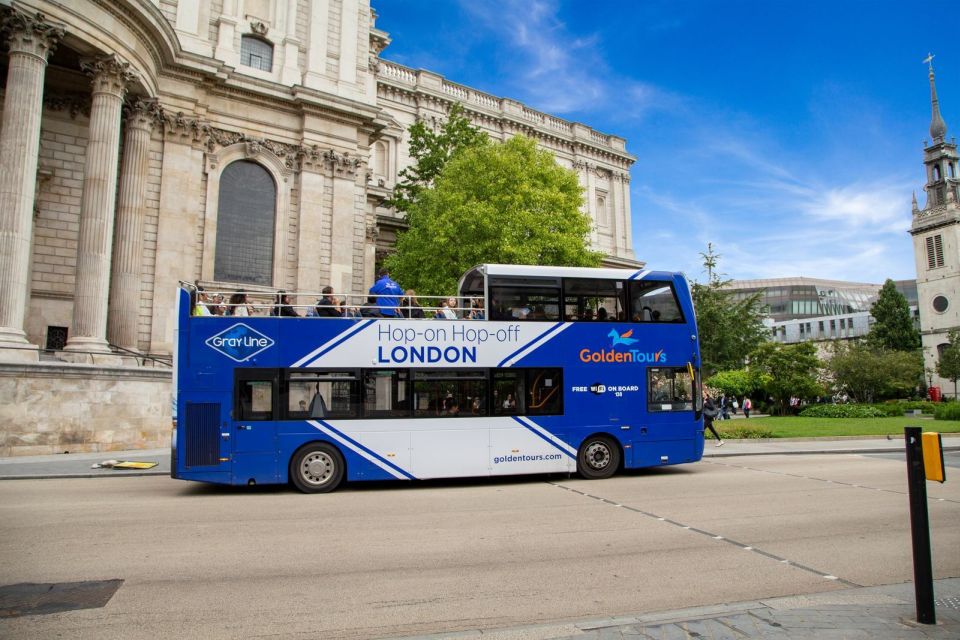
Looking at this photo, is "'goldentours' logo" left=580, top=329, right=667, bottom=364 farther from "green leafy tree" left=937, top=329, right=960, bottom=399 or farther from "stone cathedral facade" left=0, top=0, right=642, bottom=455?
"green leafy tree" left=937, top=329, right=960, bottom=399

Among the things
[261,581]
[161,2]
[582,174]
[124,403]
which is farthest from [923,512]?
[582,174]

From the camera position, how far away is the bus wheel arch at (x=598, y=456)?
1332 centimetres

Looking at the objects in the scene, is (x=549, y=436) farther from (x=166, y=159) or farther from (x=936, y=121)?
(x=936, y=121)

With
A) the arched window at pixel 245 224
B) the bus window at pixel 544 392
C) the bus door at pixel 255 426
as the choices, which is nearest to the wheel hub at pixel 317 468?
the bus door at pixel 255 426

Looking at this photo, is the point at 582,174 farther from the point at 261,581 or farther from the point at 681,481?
the point at 261,581

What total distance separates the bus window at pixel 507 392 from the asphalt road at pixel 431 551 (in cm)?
168

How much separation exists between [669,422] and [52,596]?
11.7m

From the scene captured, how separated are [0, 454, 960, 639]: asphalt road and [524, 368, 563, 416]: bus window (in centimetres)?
171

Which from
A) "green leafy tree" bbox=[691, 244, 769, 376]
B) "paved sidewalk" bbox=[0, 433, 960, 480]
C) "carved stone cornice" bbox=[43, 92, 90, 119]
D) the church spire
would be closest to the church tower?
the church spire

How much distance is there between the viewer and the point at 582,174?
49281mm

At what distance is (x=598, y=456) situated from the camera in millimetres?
13477

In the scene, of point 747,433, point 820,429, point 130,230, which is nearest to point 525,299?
point 747,433

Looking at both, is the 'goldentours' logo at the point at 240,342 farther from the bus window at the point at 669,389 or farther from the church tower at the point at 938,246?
the church tower at the point at 938,246

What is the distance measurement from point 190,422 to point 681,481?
10031 mm
